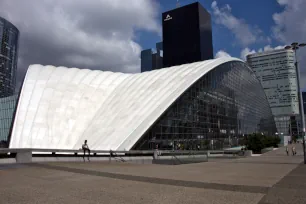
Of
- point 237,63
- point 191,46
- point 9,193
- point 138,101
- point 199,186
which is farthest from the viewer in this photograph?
point 191,46

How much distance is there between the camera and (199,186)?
8.52 meters

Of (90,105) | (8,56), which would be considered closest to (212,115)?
(90,105)

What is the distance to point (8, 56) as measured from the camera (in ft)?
557

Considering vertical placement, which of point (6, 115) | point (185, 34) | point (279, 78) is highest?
point (185, 34)

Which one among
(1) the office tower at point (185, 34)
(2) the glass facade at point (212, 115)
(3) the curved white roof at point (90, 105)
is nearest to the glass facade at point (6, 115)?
(3) the curved white roof at point (90, 105)

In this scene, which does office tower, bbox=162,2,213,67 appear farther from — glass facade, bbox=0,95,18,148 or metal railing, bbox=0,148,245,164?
metal railing, bbox=0,148,245,164

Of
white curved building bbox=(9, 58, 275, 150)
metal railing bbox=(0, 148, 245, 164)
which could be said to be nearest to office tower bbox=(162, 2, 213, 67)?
white curved building bbox=(9, 58, 275, 150)

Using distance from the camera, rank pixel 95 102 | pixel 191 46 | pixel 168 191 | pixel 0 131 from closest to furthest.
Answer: pixel 168 191
pixel 95 102
pixel 0 131
pixel 191 46

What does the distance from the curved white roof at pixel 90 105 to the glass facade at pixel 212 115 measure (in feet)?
4.17

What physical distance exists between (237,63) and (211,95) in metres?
15.2

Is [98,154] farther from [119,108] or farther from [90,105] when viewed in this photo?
[90,105]

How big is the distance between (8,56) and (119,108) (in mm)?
165699

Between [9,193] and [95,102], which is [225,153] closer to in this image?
[95,102]

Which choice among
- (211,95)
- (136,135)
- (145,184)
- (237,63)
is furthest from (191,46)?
(145,184)
